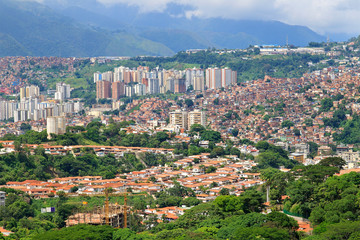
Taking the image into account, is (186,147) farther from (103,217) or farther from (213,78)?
(213,78)

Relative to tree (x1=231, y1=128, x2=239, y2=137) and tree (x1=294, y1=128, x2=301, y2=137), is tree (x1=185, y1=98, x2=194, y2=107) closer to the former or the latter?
tree (x1=231, y1=128, x2=239, y2=137)

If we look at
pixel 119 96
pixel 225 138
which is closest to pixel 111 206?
pixel 225 138

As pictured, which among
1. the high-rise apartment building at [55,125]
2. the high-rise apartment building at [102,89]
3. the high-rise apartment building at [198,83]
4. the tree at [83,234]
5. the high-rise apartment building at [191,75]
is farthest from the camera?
the high-rise apartment building at [191,75]

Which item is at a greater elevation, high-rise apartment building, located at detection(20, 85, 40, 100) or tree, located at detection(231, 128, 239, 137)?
high-rise apartment building, located at detection(20, 85, 40, 100)

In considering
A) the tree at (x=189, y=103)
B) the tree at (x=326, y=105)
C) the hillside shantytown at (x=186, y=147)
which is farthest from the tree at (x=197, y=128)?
the tree at (x=189, y=103)

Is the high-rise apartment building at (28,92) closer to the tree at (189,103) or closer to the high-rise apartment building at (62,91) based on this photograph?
the high-rise apartment building at (62,91)

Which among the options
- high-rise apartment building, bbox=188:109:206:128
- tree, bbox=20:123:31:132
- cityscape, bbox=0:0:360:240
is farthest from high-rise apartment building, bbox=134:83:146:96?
high-rise apartment building, bbox=188:109:206:128
